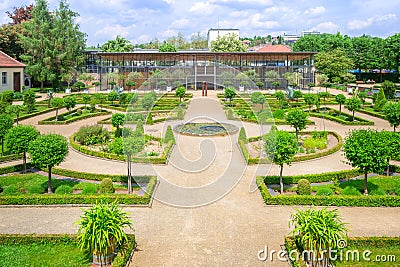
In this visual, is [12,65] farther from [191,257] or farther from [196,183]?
[191,257]

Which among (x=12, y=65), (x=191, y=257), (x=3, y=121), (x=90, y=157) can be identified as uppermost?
(x=12, y=65)

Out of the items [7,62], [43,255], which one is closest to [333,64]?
[7,62]

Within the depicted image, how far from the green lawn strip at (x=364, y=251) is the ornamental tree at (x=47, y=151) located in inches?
364

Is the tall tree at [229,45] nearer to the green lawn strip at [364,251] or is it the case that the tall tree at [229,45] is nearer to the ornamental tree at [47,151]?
the ornamental tree at [47,151]

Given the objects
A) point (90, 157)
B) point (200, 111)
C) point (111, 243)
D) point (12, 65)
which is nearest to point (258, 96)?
point (200, 111)

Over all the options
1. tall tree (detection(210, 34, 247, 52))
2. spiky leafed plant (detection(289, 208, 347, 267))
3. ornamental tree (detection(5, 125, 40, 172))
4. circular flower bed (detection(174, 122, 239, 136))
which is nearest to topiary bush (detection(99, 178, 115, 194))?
ornamental tree (detection(5, 125, 40, 172))

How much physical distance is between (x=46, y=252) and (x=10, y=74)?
137ft

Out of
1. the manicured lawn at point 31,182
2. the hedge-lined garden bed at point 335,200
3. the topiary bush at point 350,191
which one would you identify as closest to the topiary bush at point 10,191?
the manicured lawn at point 31,182

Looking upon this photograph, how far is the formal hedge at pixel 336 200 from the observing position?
14.3 meters

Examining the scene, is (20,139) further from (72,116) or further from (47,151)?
(72,116)

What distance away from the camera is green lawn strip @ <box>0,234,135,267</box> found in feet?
33.7

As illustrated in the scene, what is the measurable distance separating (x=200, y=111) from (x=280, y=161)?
22297mm

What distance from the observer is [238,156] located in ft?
69.7

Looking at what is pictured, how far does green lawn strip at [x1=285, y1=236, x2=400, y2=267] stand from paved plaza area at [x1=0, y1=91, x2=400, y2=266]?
549 mm
